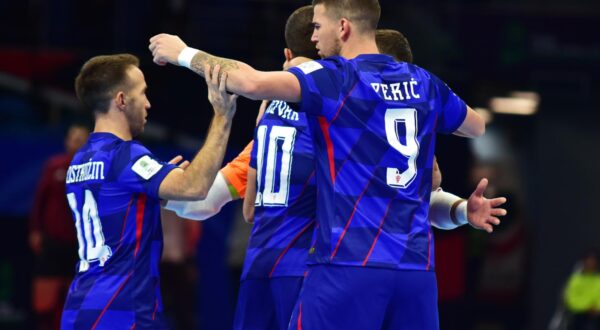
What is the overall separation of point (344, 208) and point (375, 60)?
79cm

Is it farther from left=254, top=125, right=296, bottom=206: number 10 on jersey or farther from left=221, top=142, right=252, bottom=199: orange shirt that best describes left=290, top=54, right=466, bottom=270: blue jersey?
left=221, top=142, right=252, bottom=199: orange shirt

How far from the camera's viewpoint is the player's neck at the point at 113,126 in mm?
6434

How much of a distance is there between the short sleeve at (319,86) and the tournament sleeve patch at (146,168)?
0.92 meters

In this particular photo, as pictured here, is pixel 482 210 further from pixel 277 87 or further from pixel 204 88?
pixel 204 88

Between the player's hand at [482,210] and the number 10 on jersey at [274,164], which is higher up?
the number 10 on jersey at [274,164]

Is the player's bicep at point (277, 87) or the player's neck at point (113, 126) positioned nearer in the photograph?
the player's bicep at point (277, 87)

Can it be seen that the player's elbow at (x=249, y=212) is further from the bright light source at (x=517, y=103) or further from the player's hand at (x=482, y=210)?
the bright light source at (x=517, y=103)

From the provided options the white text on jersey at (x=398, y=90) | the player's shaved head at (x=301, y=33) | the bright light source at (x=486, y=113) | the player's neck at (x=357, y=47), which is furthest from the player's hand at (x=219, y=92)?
the bright light source at (x=486, y=113)

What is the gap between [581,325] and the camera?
20.0 m

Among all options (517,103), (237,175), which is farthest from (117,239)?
(517,103)

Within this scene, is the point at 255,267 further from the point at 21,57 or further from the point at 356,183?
the point at 21,57

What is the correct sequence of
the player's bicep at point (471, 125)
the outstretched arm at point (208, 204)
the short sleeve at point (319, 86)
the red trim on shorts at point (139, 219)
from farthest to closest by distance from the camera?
1. the outstretched arm at point (208, 204)
2. the player's bicep at point (471, 125)
3. the red trim on shorts at point (139, 219)
4. the short sleeve at point (319, 86)

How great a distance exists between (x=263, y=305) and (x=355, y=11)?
5.85 ft

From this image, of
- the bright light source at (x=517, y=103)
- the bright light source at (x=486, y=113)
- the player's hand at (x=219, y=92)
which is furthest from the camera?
the bright light source at (x=486, y=113)
